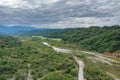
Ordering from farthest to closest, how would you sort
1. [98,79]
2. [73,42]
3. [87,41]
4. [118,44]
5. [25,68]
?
[73,42] → [87,41] → [118,44] → [25,68] → [98,79]

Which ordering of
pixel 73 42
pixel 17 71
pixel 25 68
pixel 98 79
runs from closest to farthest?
pixel 98 79 < pixel 17 71 < pixel 25 68 < pixel 73 42

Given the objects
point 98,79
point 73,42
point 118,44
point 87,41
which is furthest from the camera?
point 73,42

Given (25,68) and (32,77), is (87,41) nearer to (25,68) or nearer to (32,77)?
(25,68)

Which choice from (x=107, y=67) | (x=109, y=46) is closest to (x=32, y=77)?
(x=107, y=67)

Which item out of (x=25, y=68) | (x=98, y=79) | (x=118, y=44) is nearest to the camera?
(x=98, y=79)

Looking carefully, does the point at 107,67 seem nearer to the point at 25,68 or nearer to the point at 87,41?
the point at 25,68

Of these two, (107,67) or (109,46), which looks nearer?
(107,67)

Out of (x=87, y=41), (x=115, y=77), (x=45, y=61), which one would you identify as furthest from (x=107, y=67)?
(x=87, y=41)

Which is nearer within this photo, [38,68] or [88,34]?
[38,68]
